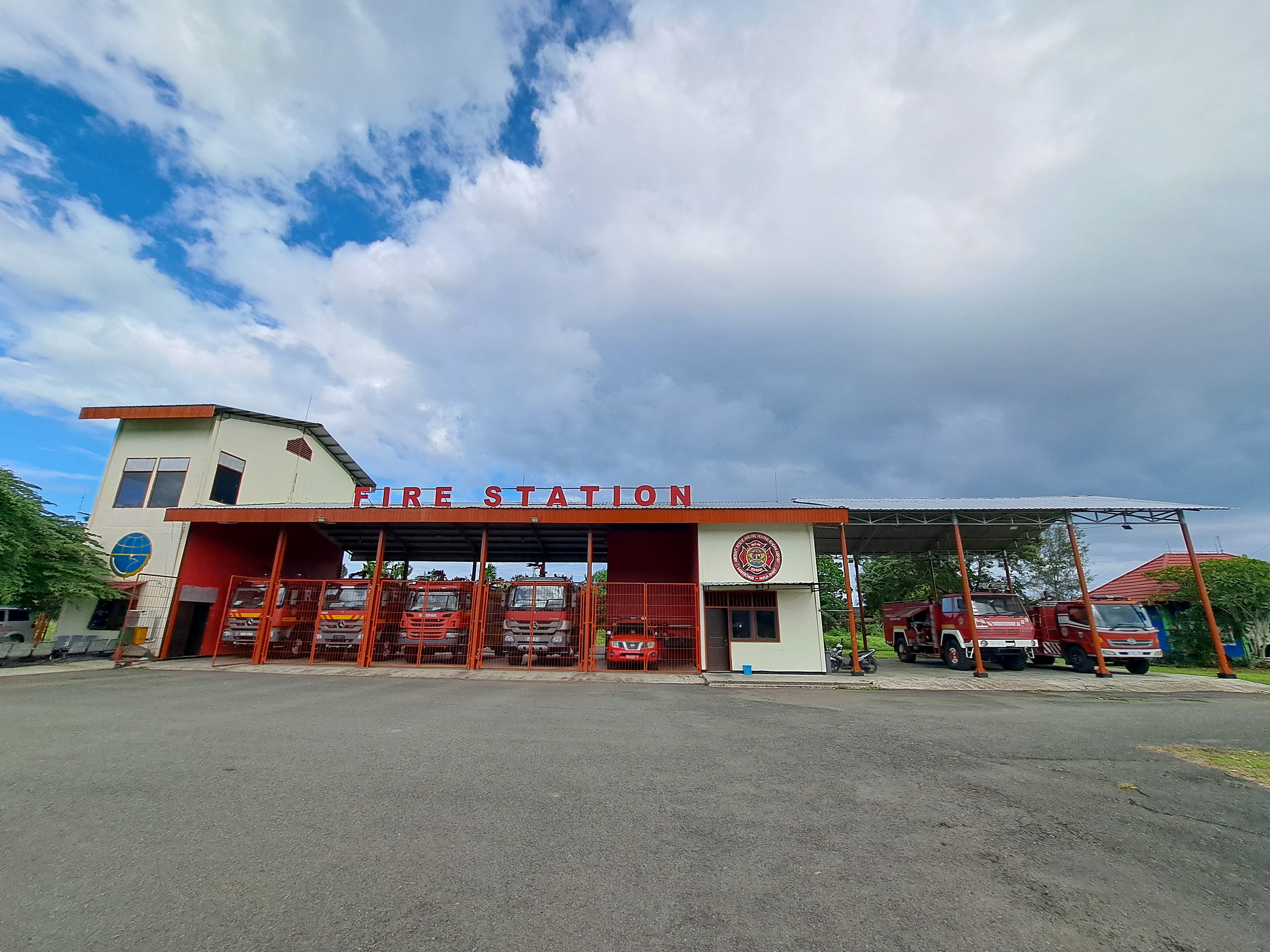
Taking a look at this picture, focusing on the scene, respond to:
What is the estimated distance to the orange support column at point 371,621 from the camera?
15641 millimetres

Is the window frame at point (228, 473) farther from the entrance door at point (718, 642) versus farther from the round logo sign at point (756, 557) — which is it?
the round logo sign at point (756, 557)

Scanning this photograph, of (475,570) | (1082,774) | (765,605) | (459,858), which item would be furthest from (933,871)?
(475,570)

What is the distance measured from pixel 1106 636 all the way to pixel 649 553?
45.5ft

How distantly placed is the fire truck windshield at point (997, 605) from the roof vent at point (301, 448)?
Answer: 2556 cm

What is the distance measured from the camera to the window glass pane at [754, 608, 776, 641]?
52.1ft

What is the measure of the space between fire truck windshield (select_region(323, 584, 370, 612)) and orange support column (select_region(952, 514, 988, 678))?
17361mm

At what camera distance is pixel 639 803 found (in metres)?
4.48

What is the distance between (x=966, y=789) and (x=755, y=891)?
9.72 feet

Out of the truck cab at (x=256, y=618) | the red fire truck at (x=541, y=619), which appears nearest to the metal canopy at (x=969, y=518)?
the red fire truck at (x=541, y=619)

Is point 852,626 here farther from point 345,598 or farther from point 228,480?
point 228,480

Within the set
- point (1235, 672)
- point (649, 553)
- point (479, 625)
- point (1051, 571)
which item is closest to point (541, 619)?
point (479, 625)

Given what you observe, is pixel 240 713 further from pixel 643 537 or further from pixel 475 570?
pixel 475 570

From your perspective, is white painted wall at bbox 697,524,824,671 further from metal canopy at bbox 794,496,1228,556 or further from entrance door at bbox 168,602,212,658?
entrance door at bbox 168,602,212,658

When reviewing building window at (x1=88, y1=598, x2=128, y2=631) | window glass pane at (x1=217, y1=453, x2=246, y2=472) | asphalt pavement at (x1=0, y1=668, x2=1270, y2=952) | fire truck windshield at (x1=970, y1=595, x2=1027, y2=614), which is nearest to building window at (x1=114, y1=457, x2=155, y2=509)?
window glass pane at (x1=217, y1=453, x2=246, y2=472)
